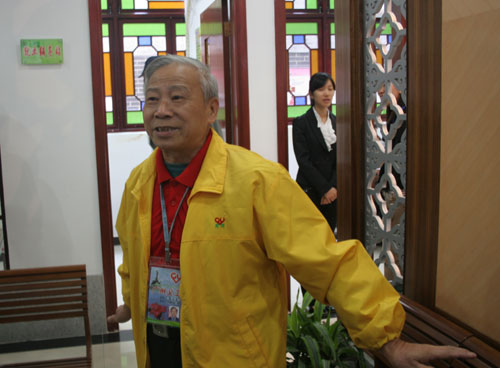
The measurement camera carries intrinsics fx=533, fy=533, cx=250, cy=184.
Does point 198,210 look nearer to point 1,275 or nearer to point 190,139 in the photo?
point 190,139

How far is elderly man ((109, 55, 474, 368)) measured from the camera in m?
1.12

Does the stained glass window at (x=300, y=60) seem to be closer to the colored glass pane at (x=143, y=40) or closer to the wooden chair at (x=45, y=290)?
the colored glass pane at (x=143, y=40)

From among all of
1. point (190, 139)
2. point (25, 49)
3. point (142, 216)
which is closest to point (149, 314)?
point (142, 216)

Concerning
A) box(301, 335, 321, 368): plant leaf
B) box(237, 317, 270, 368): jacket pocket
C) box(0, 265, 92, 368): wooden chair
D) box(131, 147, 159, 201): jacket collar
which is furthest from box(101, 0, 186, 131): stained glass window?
box(237, 317, 270, 368): jacket pocket

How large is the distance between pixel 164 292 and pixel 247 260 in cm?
24

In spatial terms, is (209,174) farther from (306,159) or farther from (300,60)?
(300,60)

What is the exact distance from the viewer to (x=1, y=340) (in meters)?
3.25

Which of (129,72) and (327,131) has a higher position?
(129,72)

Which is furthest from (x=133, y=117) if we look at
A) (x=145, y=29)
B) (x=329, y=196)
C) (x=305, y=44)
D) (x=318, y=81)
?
(x=329, y=196)

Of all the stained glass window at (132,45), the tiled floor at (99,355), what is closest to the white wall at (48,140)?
the tiled floor at (99,355)

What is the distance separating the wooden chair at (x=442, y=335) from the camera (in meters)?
1.05

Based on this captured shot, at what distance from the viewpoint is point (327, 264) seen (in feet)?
3.74

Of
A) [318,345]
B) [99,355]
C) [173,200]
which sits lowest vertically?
[99,355]

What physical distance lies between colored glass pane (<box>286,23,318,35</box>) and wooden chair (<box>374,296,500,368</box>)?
4910 mm
